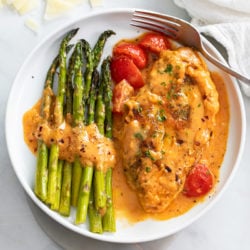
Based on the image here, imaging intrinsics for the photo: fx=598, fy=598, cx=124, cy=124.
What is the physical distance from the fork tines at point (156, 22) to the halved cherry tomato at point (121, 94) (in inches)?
20.4

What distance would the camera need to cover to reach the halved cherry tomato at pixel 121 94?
460cm

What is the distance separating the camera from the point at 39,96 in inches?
184

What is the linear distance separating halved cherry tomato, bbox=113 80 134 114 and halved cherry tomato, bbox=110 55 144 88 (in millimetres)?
Result: 50

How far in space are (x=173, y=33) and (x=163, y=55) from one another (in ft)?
0.81

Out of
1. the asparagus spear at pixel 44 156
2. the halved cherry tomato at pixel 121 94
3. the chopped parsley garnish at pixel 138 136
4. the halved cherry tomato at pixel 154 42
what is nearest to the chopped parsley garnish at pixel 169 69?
the halved cherry tomato at pixel 154 42

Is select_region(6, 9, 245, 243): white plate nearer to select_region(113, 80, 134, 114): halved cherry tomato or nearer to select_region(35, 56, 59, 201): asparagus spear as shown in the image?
select_region(35, 56, 59, 201): asparagus spear

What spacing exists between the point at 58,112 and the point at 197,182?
117 cm

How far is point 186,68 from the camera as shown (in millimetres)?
4641

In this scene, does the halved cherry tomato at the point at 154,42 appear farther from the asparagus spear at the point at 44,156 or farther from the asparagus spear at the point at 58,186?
the asparagus spear at the point at 58,186

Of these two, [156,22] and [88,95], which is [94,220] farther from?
[156,22]

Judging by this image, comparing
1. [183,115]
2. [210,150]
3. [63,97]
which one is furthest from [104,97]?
[210,150]

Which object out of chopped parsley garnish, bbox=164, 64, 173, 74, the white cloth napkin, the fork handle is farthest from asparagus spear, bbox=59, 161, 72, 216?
the white cloth napkin

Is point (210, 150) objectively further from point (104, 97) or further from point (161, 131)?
point (104, 97)

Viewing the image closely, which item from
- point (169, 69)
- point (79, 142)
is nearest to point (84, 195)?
point (79, 142)
